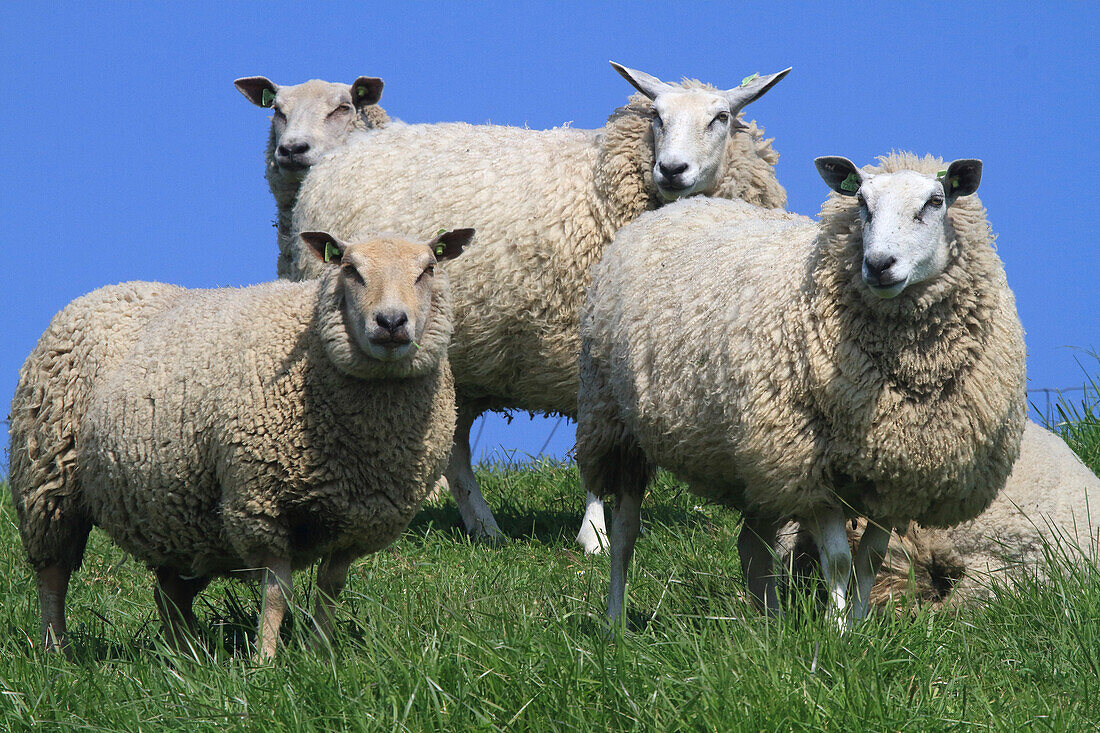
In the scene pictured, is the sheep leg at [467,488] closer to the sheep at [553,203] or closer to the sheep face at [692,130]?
the sheep at [553,203]

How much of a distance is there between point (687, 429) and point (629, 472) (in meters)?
0.76

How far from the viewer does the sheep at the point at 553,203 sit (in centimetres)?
709

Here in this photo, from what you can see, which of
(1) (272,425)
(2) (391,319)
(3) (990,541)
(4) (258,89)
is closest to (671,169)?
(3) (990,541)

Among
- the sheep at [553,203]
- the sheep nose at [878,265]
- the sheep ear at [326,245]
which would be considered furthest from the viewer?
the sheep at [553,203]

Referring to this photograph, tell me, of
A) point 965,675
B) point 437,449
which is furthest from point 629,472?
point 965,675

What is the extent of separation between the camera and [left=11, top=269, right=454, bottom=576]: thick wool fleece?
471 cm

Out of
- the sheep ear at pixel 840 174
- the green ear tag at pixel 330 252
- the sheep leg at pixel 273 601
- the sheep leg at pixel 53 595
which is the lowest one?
the sheep leg at pixel 53 595

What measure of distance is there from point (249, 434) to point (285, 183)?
4.94 m

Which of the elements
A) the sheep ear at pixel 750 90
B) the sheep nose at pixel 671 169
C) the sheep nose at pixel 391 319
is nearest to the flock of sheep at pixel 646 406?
the sheep nose at pixel 391 319

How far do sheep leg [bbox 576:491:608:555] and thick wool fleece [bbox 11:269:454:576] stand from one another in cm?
245

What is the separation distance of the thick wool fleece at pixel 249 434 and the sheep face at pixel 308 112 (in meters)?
3.80

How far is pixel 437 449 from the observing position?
4938 mm

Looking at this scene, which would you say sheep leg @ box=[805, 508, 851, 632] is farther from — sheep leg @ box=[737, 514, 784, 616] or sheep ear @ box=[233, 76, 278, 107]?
sheep ear @ box=[233, 76, 278, 107]

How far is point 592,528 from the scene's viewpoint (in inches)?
293
